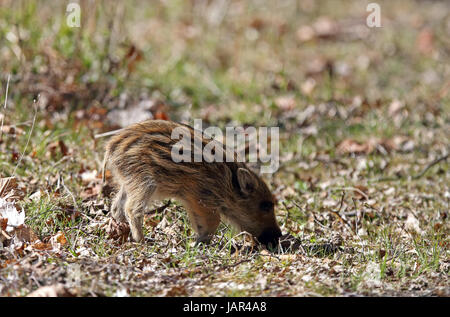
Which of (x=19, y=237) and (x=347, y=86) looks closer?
(x=19, y=237)

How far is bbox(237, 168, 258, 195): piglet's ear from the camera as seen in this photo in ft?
18.6

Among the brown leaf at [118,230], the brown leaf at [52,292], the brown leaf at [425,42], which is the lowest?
the brown leaf at [52,292]

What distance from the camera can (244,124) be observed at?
863 centimetres

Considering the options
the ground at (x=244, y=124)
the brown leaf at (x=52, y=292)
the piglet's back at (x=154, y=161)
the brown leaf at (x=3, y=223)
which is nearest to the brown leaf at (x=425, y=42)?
the ground at (x=244, y=124)

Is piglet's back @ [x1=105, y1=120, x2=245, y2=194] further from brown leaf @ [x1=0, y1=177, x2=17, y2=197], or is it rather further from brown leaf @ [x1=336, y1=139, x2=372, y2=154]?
brown leaf @ [x1=336, y1=139, x2=372, y2=154]

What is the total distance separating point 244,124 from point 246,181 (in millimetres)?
2963

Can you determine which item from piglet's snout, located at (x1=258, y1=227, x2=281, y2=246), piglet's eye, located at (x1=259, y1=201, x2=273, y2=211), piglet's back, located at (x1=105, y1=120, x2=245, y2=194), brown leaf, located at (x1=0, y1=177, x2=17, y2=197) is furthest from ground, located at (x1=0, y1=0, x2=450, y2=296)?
piglet's back, located at (x1=105, y1=120, x2=245, y2=194)

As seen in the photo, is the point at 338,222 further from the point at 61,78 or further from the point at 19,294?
the point at 61,78

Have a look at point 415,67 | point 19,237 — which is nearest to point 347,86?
point 415,67

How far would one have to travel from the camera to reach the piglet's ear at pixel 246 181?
5684 mm

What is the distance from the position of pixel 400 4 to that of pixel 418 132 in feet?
19.3

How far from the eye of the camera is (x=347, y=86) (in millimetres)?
10227

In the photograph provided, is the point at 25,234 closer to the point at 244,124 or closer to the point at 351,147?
the point at 244,124

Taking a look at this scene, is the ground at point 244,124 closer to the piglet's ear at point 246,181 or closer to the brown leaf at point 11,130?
the brown leaf at point 11,130
